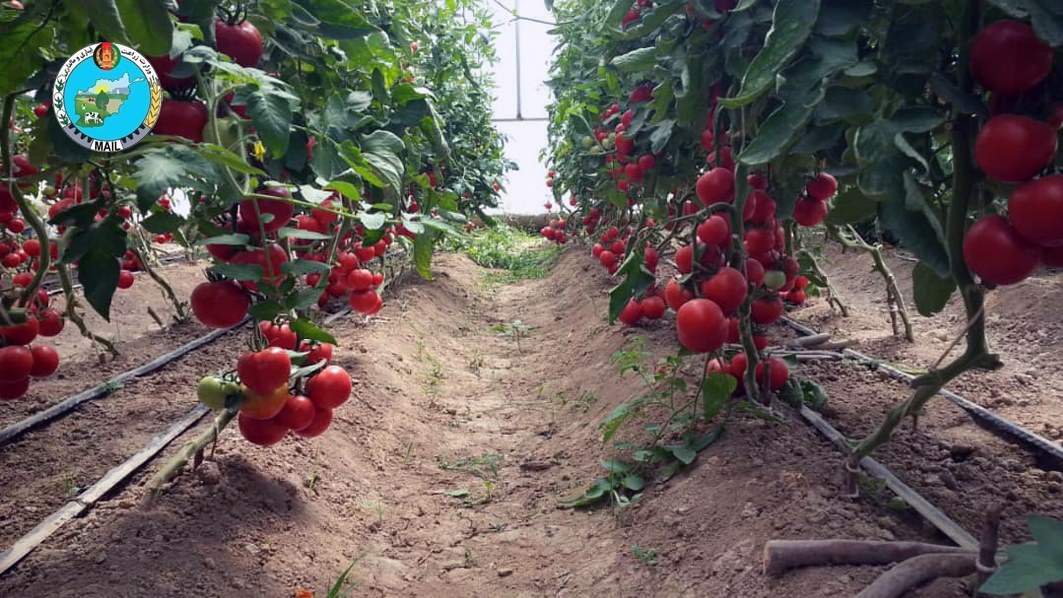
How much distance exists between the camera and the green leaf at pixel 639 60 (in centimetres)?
174

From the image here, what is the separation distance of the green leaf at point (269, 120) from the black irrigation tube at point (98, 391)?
1.25m

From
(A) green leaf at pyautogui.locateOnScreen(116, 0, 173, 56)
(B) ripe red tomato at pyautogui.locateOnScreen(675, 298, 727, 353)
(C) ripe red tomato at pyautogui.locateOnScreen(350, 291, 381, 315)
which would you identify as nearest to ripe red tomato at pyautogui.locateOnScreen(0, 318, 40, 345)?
(A) green leaf at pyautogui.locateOnScreen(116, 0, 173, 56)

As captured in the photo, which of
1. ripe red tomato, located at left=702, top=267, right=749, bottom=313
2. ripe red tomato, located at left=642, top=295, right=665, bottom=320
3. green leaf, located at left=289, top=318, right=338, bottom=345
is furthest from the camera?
ripe red tomato, located at left=642, top=295, right=665, bottom=320

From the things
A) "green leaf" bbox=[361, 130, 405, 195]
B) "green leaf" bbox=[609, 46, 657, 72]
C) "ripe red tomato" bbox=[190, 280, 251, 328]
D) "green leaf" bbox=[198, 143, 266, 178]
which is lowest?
"ripe red tomato" bbox=[190, 280, 251, 328]

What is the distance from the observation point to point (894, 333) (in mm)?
3031

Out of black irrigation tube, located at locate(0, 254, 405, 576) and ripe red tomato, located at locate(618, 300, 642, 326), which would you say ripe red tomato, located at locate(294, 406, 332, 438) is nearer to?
black irrigation tube, located at locate(0, 254, 405, 576)

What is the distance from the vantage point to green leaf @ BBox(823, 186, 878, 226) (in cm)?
127

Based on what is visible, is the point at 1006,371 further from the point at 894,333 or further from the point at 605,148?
the point at 605,148

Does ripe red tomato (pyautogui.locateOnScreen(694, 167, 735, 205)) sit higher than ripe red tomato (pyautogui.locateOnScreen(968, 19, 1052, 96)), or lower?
lower

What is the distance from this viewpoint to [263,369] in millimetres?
1340

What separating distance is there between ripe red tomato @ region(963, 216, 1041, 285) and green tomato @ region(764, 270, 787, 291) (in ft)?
2.86

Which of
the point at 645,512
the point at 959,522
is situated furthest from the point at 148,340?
the point at 959,522

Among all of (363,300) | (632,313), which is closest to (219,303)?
(363,300)

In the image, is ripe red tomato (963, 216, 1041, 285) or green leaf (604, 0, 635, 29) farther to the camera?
green leaf (604, 0, 635, 29)
